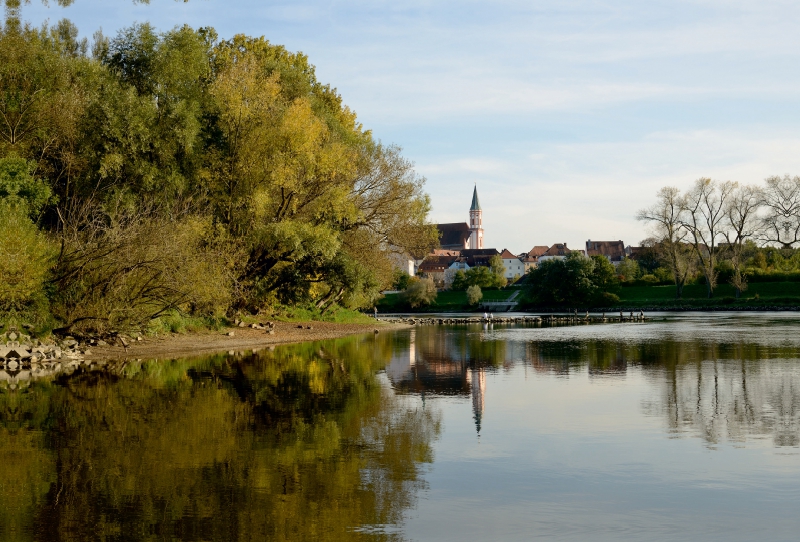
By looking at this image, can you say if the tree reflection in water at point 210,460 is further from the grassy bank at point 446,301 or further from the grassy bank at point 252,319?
the grassy bank at point 446,301

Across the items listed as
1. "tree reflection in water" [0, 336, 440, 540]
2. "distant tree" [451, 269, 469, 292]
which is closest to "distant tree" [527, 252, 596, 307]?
"distant tree" [451, 269, 469, 292]

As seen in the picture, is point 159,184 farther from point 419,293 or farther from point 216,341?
point 419,293

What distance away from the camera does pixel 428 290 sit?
99.9m

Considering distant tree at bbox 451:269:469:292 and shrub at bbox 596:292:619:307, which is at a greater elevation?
distant tree at bbox 451:269:469:292

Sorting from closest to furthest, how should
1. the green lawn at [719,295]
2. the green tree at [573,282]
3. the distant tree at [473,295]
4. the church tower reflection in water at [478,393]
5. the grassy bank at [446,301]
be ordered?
the church tower reflection in water at [478,393], the green lawn at [719,295], the green tree at [573,282], the grassy bank at [446,301], the distant tree at [473,295]

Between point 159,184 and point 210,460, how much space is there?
2593 cm

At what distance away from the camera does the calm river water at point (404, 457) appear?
8188 millimetres

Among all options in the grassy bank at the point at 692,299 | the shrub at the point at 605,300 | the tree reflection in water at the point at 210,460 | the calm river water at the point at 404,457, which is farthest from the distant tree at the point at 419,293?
the tree reflection in water at the point at 210,460

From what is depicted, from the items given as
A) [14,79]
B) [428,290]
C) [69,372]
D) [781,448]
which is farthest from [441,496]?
[428,290]

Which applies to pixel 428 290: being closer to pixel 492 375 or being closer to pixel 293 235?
pixel 293 235

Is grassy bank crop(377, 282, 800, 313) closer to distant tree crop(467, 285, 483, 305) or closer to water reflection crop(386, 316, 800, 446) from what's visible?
distant tree crop(467, 285, 483, 305)

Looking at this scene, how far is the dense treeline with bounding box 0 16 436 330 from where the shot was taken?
92.0 ft

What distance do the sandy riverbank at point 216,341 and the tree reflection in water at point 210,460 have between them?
29.9 feet

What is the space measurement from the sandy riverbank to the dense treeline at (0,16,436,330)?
135 centimetres
